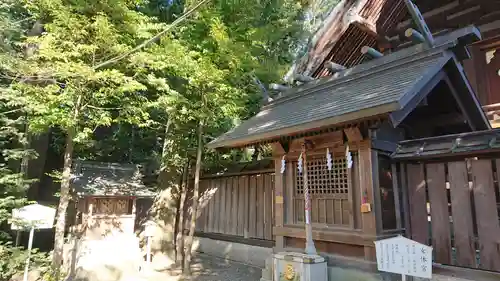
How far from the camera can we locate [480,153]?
457cm

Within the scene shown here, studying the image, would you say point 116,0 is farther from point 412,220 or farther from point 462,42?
point 412,220

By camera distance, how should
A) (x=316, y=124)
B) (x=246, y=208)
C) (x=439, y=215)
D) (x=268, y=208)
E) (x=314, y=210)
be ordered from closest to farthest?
Result: 1. (x=439, y=215)
2. (x=316, y=124)
3. (x=314, y=210)
4. (x=268, y=208)
5. (x=246, y=208)

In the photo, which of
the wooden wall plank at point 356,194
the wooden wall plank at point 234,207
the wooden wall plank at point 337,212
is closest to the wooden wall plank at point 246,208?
the wooden wall plank at point 234,207

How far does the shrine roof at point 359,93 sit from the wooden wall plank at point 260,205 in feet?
7.84

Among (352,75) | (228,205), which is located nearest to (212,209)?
(228,205)

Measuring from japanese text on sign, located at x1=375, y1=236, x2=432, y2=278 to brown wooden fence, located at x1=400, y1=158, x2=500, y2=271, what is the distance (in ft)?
3.42

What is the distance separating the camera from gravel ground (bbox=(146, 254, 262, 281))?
8037mm

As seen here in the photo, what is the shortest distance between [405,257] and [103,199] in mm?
8319

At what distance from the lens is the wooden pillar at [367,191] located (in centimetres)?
512

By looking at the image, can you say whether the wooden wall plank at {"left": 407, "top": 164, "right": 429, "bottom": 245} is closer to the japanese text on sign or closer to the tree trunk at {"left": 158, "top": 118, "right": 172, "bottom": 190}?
the japanese text on sign

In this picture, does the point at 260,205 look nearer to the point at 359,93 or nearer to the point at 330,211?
the point at 330,211

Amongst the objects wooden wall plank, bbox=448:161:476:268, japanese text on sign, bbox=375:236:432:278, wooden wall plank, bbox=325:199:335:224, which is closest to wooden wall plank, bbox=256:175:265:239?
wooden wall plank, bbox=325:199:335:224

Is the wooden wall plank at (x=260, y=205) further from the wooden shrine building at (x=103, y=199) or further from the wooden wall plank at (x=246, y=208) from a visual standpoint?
the wooden shrine building at (x=103, y=199)

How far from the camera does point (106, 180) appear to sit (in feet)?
33.6
